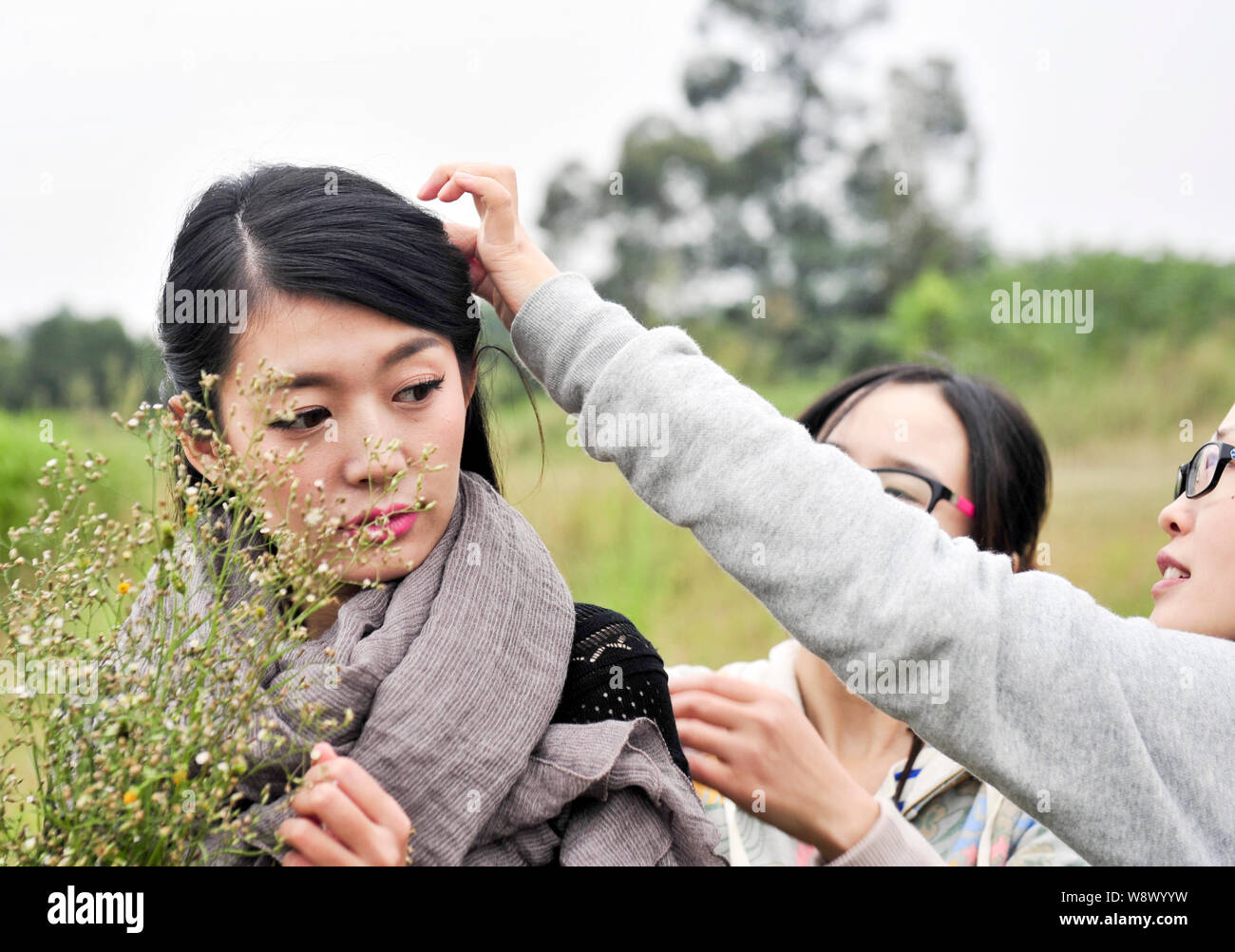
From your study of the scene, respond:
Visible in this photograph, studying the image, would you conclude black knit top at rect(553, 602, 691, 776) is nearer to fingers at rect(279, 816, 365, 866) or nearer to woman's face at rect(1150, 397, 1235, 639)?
fingers at rect(279, 816, 365, 866)

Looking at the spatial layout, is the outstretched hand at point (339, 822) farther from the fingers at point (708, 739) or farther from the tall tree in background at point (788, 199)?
the tall tree in background at point (788, 199)

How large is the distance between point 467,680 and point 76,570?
61 centimetres

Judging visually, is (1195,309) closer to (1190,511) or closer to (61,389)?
(61,389)

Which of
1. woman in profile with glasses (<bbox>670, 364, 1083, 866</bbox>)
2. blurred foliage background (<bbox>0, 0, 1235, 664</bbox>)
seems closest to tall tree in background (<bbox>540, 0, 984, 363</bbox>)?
blurred foliage background (<bbox>0, 0, 1235, 664</bbox>)

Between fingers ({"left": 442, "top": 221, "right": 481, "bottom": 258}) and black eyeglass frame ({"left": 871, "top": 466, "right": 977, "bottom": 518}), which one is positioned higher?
fingers ({"left": 442, "top": 221, "right": 481, "bottom": 258})

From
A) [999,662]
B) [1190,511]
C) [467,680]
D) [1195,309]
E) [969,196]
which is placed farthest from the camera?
[969,196]

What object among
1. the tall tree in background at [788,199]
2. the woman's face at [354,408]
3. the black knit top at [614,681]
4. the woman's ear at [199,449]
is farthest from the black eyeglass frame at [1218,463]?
the tall tree in background at [788,199]

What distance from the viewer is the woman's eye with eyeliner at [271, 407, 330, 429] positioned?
177 centimetres

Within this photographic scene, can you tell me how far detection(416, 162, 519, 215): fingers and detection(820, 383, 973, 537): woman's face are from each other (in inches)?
47.7

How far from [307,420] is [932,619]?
0.97 m

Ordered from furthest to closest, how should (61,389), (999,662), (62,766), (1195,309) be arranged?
(1195,309) → (61,389) → (999,662) → (62,766)

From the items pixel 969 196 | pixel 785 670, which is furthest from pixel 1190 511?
pixel 969 196
